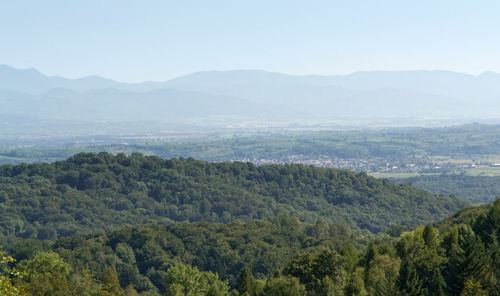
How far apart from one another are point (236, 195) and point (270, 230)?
45413 millimetres

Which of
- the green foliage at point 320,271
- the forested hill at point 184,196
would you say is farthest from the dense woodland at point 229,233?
the forested hill at point 184,196

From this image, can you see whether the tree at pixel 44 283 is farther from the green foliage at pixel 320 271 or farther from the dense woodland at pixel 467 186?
the dense woodland at pixel 467 186

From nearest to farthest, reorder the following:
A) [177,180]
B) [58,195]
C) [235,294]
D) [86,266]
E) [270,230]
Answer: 1. [235,294]
2. [86,266]
3. [270,230]
4. [58,195]
5. [177,180]

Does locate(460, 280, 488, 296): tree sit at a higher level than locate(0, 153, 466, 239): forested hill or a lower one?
higher

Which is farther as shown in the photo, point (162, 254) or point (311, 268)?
point (162, 254)

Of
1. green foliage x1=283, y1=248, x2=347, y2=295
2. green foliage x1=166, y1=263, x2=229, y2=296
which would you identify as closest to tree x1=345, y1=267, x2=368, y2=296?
green foliage x1=283, y1=248, x2=347, y2=295

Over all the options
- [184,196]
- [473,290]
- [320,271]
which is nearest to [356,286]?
[320,271]

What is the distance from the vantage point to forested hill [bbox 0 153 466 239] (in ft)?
389

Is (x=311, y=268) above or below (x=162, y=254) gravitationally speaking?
above

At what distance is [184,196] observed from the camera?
134 m

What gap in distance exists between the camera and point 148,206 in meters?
130

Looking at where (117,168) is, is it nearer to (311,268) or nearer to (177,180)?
(177,180)

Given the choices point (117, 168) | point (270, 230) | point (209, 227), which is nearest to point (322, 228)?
point (270, 230)

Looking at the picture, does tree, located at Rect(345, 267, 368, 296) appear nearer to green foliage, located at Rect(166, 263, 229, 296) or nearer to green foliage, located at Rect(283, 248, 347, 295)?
green foliage, located at Rect(283, 248, 347, 295)
